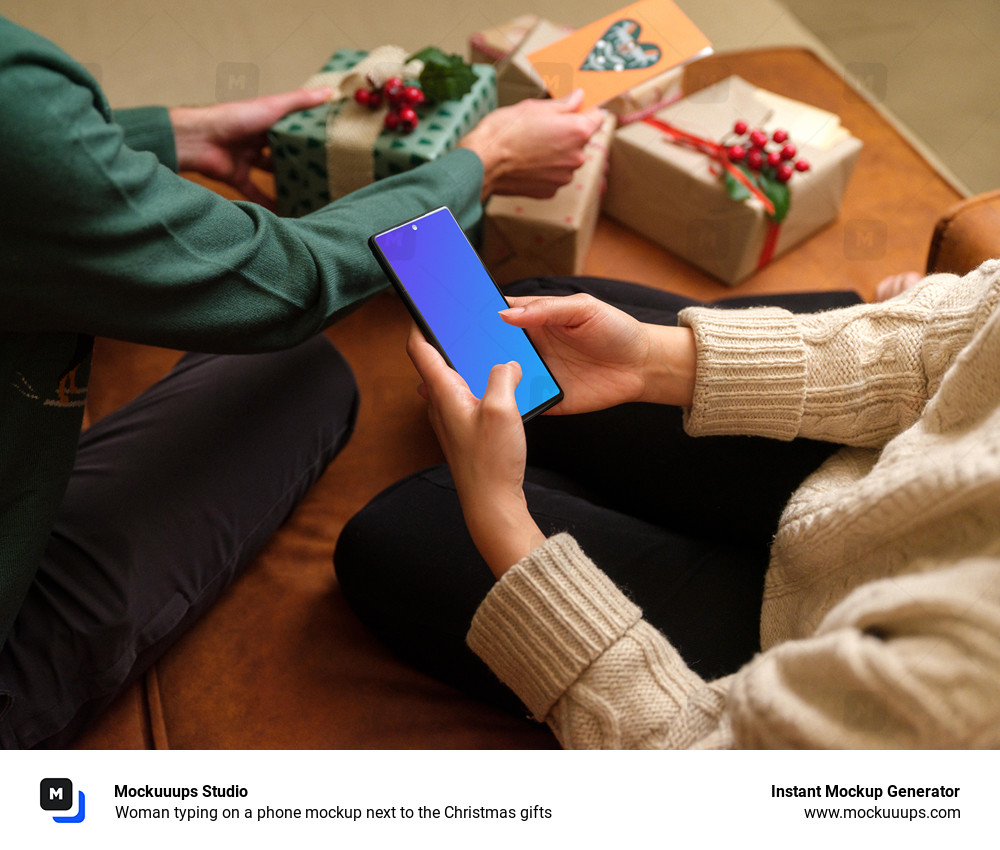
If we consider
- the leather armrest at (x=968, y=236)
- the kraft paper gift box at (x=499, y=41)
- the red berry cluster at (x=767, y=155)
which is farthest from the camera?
the kraft paper gift box at (x=499, y=41)

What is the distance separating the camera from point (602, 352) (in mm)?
642

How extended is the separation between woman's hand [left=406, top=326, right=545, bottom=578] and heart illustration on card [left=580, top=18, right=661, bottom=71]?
58 cm

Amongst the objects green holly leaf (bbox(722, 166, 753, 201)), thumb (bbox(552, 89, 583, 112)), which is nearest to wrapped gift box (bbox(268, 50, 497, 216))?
thumb (bbox(552, 89, 583, 112))

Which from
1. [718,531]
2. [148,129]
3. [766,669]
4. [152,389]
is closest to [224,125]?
[148,129]

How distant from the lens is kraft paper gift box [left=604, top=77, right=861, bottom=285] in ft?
3.13

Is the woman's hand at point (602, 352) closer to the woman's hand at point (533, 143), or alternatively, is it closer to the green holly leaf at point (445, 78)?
the woman's hand at point (533, 143)

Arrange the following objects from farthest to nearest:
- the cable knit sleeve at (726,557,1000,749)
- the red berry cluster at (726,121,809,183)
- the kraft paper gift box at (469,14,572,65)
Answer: the kraft paper gift box at (469,14,572,65) → the red berry cluster at (726,121,809,183) → the cable knit sleeve at (726,557,1000,749)

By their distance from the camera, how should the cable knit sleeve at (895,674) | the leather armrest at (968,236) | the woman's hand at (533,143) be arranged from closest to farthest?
the cable knit sleeve at (895,674) → the leather armrest at (968,236) → the woman's hand at (533,143)

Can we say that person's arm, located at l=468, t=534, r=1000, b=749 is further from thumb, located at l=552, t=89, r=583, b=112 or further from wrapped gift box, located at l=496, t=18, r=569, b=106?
wrapped gift box, located at l=496, t=18, r=569, b=106

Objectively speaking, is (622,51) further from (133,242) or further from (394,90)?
(133,242)

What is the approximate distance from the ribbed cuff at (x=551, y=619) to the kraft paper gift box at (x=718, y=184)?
62 centimetres

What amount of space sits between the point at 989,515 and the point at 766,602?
0.21 m

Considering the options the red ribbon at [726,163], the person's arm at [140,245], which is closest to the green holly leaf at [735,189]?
the red ribbon at [726,163]

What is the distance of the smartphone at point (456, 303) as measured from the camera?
2.00ft
